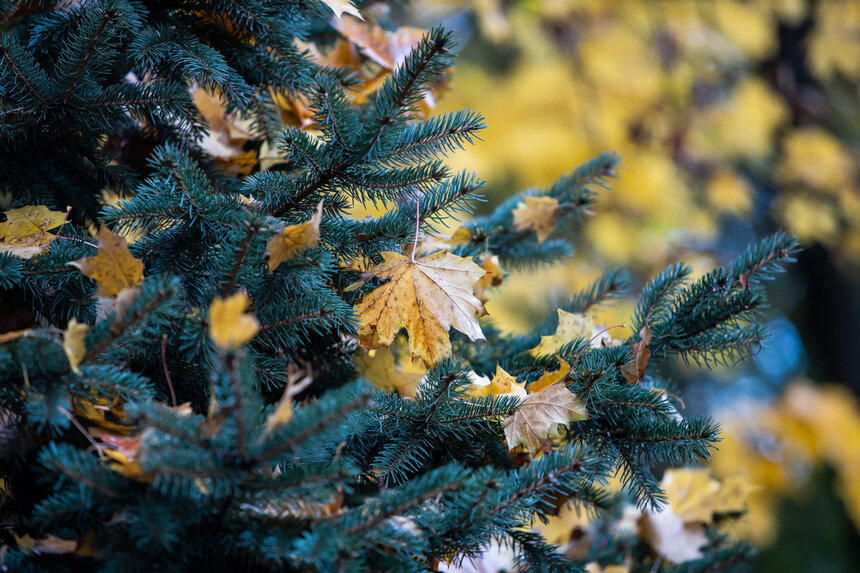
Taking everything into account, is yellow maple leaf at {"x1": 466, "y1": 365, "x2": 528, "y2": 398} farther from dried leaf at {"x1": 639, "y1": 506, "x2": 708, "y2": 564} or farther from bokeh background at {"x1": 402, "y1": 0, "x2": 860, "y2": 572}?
bokeh background at {"x1": 402, "y1": 0, "x2": 860, "y2": 572}

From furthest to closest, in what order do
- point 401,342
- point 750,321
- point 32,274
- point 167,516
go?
point 401,342
point 750,321
point 32,274
point 167,516

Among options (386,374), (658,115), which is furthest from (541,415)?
(658,115)

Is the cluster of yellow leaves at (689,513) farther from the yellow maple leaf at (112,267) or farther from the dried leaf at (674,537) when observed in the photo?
the yellow maple leaf at (112,267)

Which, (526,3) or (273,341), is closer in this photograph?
(273,341)

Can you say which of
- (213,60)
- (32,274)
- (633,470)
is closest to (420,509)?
(633,470)

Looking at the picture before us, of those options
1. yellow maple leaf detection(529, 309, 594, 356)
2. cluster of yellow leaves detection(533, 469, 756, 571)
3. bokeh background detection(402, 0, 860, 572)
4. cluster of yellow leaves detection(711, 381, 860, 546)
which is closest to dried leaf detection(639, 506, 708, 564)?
cluster of yellow leaves detection(533, 469, 756, 571)

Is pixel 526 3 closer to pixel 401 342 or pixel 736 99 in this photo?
pixel 736 99

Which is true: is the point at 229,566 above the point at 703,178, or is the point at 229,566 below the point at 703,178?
below
